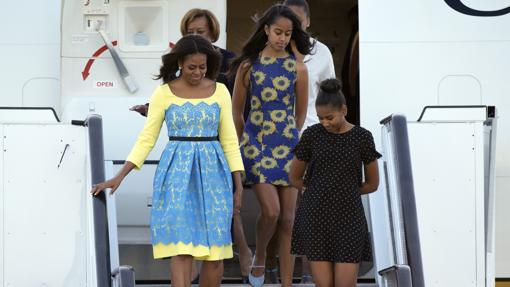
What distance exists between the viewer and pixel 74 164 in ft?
23.9

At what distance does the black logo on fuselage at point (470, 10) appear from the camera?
866 cm

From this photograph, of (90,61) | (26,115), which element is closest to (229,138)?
(26,115)

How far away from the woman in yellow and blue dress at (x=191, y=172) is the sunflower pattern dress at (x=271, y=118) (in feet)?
1.70

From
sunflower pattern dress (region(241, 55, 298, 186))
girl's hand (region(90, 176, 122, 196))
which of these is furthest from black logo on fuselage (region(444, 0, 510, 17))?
girl's hand (region(90, 176, 122, 196))

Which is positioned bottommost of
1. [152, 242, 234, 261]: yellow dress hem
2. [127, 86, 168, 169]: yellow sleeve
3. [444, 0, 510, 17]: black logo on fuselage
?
[152, 242, 234, 261]: yellow dress hem

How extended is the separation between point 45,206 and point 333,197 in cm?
178

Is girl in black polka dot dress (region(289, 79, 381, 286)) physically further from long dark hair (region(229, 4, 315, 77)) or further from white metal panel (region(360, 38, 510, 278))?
white metal panel (region(360, 38, 510, 278))

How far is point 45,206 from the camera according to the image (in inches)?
286

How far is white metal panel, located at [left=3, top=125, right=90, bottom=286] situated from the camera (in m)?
7.24

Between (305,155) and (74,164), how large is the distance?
4.86 feet

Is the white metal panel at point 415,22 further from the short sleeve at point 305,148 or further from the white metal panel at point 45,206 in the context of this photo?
the white metal panel at point 45,206

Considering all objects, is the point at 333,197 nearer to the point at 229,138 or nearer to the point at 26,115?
the point at 229,138

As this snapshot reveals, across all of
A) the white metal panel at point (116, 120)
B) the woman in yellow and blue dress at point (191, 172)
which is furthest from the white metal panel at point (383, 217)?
the white metal panel at point (116, 120)

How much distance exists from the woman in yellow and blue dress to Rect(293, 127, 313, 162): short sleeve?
33 centimetres
